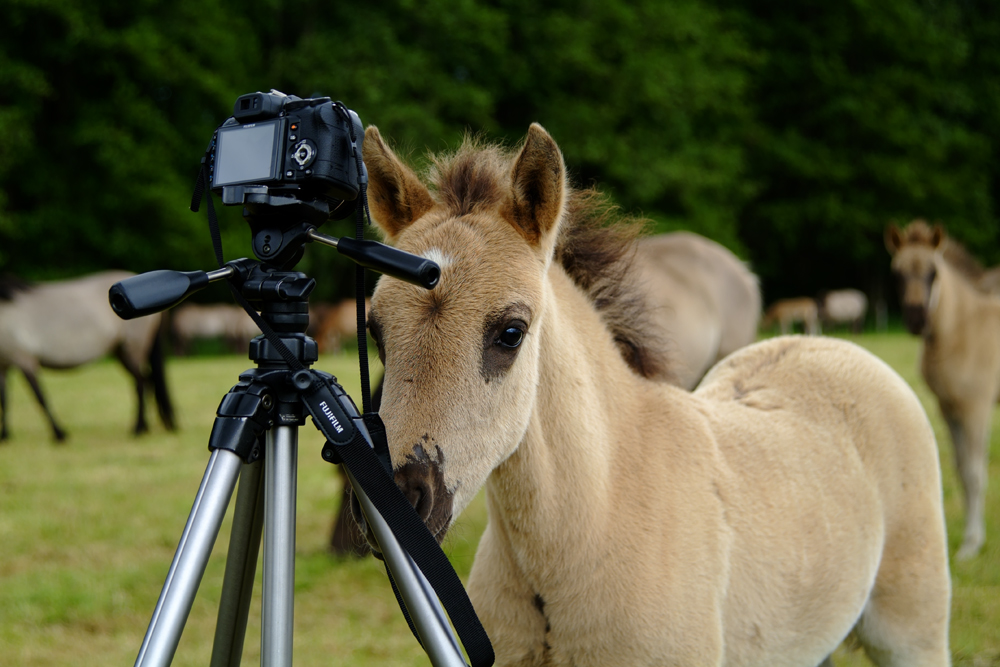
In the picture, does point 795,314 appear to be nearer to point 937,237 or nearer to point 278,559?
point 937,237

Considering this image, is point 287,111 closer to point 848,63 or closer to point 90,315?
point 90,315

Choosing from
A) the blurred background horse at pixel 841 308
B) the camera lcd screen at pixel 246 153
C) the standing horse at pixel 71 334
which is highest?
the camera lcd screen at pixel 246 153

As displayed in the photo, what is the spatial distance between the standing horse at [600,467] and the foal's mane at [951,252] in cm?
397

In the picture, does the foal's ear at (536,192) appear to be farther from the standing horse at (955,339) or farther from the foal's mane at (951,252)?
the foal's mane at (951,252)

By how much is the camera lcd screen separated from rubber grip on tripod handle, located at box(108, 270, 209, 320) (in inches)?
8.2

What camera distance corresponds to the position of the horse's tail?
30.3 feet

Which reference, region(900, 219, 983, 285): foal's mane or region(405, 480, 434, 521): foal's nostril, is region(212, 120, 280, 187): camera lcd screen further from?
region(900, 219, 983, 285): foal's mane

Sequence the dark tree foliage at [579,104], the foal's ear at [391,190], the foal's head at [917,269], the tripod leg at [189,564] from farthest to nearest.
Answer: the dark tree foliage at [579,104] → the foal's head at [917,269] → the foal's ear at [391,190] → the tripod leg at [189,564]

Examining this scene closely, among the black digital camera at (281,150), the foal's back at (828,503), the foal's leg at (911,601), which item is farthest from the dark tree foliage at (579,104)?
the black digital camera at (281,150)

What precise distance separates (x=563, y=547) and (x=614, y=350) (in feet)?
2.00

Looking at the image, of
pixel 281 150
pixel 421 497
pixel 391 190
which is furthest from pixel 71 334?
pixel 421 497

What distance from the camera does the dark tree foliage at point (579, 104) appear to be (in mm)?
18875

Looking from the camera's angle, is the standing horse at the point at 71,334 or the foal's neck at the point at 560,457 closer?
the foal's neck at the point at 560,457

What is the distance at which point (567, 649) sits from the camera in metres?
1.71
